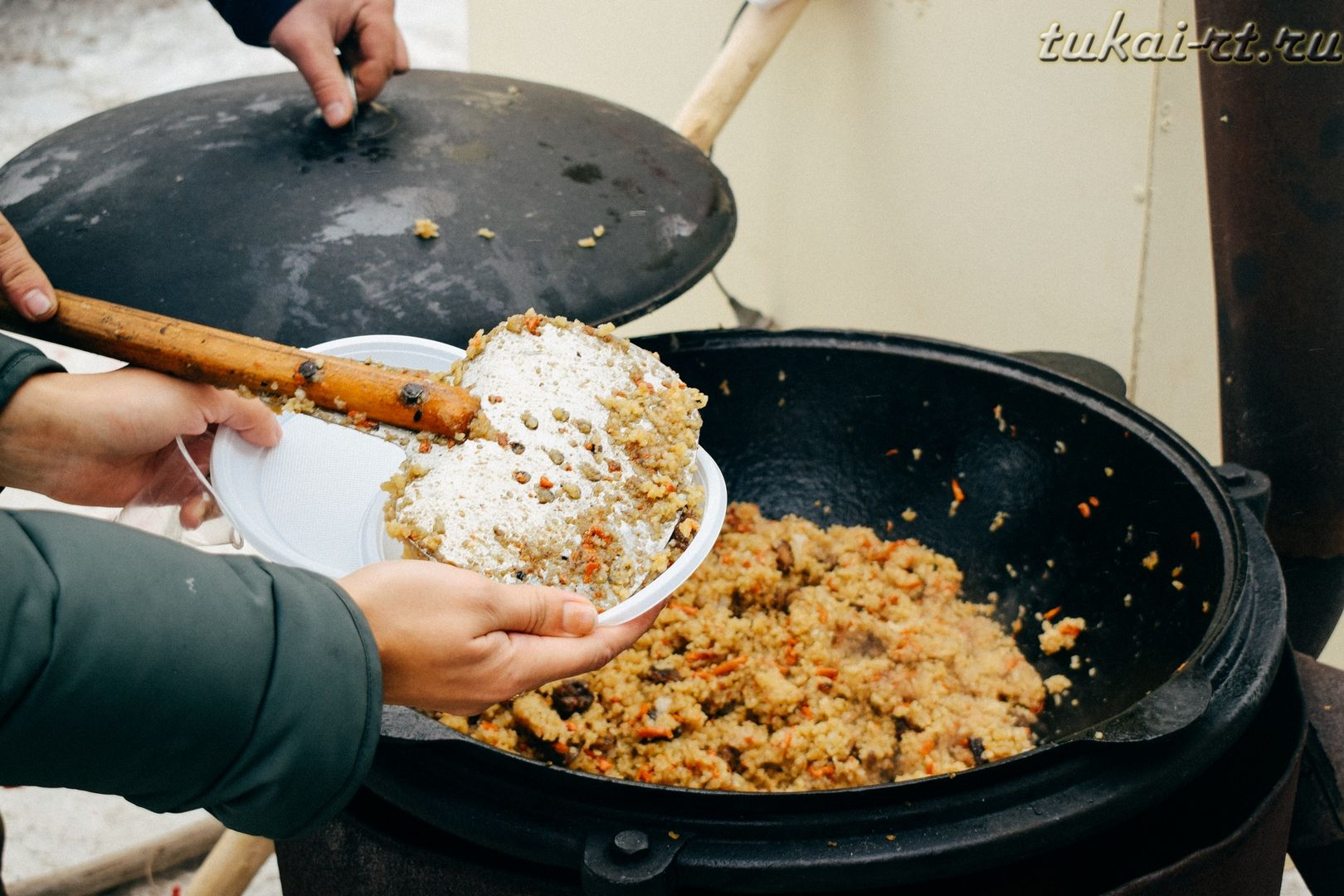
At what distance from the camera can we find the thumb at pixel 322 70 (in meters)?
1.51

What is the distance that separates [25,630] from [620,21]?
3225mm

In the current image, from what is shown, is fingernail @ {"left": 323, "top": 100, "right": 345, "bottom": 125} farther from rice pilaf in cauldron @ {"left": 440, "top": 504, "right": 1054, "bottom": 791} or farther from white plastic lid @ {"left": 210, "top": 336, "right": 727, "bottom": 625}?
rice pilaf in cauldron @ {"left": 440, "top": 504, "right": 1054, "bottom": 791}

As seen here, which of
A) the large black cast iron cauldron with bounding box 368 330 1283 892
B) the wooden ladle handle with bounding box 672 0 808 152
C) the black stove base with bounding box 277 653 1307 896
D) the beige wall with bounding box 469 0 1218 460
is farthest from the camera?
the wooden ladle handle with bounding box 672 0 808 152

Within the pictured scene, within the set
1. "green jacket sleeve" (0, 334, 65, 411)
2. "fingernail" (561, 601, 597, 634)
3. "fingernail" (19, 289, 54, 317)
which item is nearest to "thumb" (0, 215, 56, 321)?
"fingernail" (19, 289, 54, 317)

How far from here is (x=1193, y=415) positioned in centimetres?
224

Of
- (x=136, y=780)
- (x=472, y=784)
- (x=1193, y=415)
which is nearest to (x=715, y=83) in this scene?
(x=1193, y=415)

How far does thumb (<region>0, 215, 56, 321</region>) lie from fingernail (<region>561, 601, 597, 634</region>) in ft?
2.17

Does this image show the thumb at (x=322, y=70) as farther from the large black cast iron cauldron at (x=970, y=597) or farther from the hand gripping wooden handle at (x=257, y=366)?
the large black cast iron cauldron at (x=970, y=597)

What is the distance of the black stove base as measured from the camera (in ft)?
3.75

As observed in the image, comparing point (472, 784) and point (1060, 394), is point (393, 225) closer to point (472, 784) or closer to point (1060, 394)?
point (472, 784)

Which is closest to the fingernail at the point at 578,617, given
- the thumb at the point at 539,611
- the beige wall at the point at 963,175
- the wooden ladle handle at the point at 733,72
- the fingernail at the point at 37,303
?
the thumb at the point at 539,611

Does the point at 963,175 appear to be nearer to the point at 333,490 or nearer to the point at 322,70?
the point at 322,70

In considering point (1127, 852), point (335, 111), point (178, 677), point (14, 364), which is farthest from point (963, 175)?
point (178, 677)

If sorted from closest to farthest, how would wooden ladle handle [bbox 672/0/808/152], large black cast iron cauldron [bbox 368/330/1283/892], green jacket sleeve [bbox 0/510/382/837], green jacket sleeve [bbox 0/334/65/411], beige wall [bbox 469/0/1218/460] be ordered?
green jacket sleeve [bbox 0/510/382/837] → large black cast iron cauldron [bbox 368/330/1283/892] → green jacket sleeve [bbox 0/334/65/411] → beige wall [bbox 469/0/1218/460] → wooden ladle handle [bbox 672/0/808/152]
